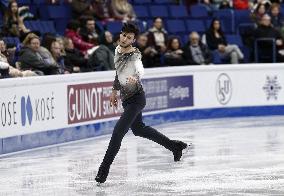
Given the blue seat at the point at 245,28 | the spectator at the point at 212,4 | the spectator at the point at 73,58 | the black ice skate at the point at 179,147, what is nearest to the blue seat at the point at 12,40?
the spectator at the point at 73,58

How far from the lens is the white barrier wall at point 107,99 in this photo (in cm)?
1384

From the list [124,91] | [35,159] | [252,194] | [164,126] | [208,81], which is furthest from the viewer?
[208,81]

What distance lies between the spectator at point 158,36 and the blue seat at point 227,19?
2994mm

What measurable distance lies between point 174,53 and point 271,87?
6.81 feet

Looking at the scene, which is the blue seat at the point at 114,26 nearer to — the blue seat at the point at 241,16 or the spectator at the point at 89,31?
the spectator at the point at 89,31

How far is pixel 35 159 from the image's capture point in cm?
1329

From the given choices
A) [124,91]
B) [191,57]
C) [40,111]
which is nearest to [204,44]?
[191,57]

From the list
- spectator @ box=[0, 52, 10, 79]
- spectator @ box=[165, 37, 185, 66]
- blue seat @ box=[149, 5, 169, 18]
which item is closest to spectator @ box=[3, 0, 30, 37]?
spectator @ box=[0, 52, 10, 79]

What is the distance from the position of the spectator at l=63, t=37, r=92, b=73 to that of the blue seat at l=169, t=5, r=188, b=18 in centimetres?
528

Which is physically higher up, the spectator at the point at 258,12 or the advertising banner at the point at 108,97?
the spectator at the point at 258,12

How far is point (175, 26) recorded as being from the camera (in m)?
23.2

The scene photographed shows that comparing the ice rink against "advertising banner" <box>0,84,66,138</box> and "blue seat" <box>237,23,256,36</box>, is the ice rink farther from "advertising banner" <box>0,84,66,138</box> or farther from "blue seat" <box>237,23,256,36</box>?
"blue seat" <box>237,23,256,36</box>

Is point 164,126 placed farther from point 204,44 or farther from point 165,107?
point 204,44

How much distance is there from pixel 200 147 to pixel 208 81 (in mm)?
5247
